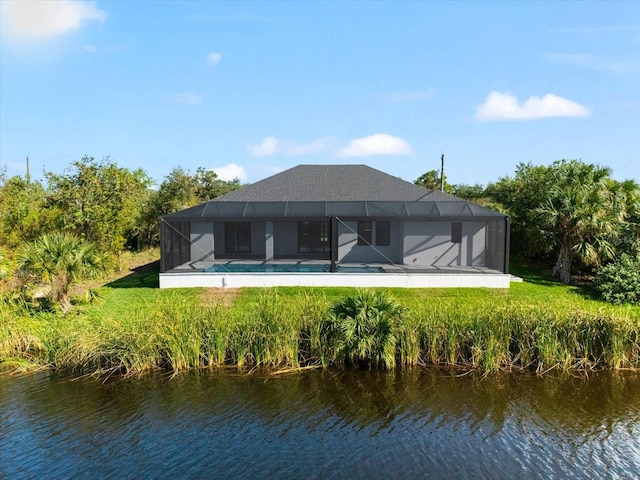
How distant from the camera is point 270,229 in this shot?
21281mm

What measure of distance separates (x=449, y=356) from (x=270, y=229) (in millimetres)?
12096

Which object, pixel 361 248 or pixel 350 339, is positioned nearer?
pixel 350 339

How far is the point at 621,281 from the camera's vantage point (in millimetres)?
16281

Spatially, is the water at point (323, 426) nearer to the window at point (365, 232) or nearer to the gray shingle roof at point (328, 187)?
the window at point (365, 232)

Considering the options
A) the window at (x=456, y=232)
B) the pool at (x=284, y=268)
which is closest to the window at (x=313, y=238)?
the pool at (x=284, y=268)

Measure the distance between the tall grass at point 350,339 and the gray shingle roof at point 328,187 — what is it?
10.9m

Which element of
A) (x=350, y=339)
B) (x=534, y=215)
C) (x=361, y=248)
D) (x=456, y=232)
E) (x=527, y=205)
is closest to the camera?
(x=350, y=339)

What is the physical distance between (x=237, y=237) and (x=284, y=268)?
4935 mm

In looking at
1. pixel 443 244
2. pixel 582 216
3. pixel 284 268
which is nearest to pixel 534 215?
pixel 582 216

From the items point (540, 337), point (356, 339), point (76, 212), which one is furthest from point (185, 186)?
point (540, 337)

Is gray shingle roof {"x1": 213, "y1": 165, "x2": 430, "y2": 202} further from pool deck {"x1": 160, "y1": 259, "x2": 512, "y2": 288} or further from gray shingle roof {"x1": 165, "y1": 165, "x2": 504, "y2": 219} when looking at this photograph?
pool deck {"x1": 160, "y1": 259, "x2": 512, "y2": 288}

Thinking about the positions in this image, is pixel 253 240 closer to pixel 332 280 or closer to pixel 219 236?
pixel 219 236

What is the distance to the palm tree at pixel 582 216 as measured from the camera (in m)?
18.0

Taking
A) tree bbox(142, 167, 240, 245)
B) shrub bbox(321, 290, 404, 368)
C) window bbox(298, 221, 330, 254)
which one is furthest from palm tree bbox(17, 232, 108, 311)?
tree bbox(142, 167, 240, 245)
